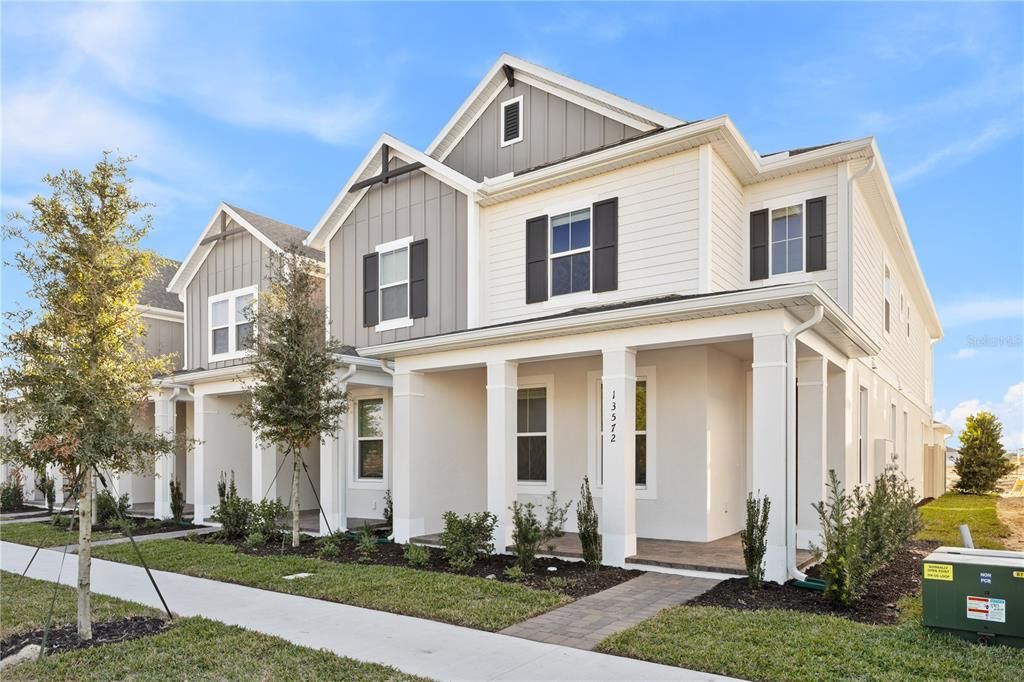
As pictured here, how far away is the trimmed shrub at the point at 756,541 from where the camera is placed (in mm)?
7718

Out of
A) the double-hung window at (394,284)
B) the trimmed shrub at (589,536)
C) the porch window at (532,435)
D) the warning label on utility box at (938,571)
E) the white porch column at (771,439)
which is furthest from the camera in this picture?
the double-hung window at (394,284)

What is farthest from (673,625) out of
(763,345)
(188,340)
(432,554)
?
(188,340)

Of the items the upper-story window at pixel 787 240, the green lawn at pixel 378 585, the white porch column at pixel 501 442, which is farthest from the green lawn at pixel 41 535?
the upper-story window at pixel 787 240

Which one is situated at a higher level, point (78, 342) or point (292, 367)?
point (78, 342)

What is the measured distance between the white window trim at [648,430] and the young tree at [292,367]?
429cm

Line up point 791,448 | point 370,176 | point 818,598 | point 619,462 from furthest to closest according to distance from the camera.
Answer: point 370,176 → point 619,462 → point 791,448 → point 818,598

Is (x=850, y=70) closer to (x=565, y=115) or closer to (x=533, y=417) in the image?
(x=565, y=115)

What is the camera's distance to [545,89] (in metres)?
12.5

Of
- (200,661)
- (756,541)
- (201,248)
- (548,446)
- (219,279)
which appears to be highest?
(201,248)

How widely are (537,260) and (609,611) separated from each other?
6413mm

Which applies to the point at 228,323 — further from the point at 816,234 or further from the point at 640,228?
the point at 816,234

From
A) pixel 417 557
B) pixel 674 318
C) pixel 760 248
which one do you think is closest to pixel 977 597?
pixel 674 318

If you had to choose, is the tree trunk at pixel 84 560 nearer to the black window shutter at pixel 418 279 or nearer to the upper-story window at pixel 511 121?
the black window shutter at pixel 418 279

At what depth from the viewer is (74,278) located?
6734 millimetres
